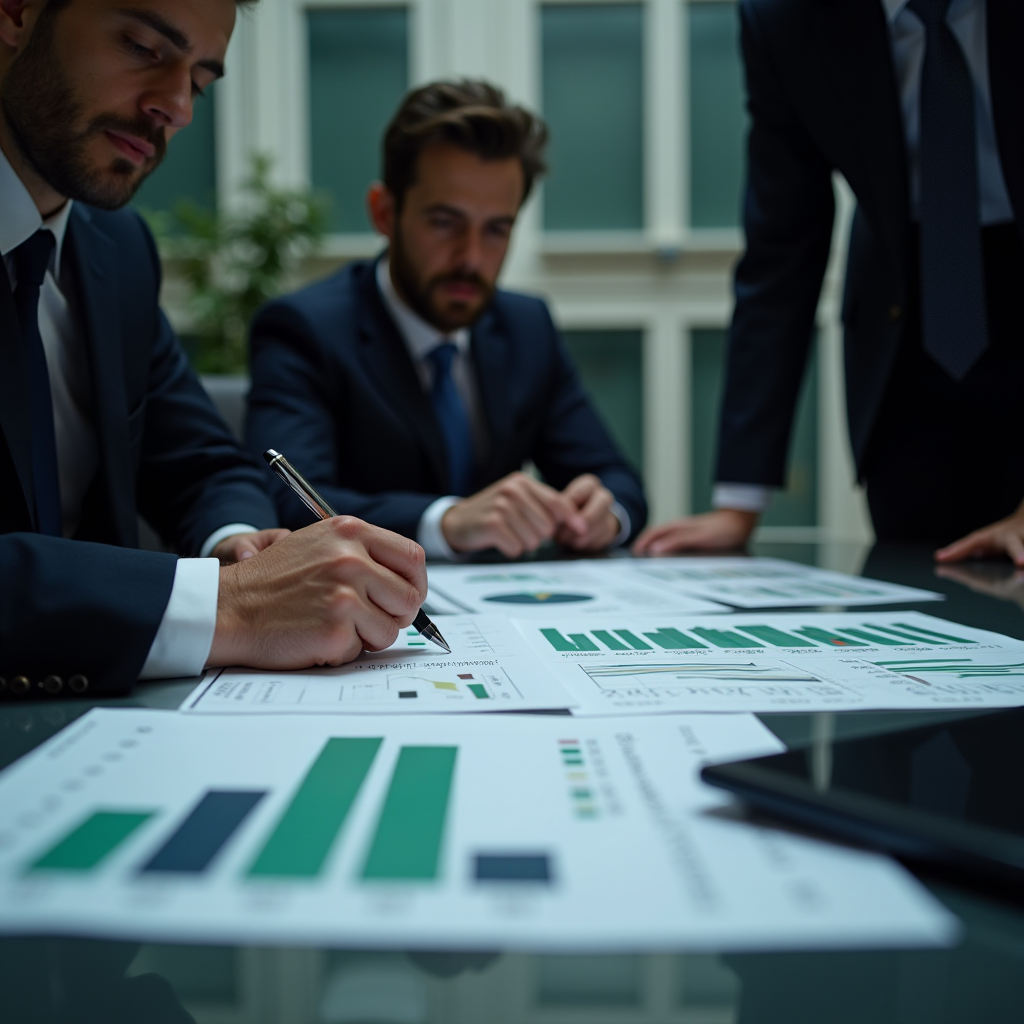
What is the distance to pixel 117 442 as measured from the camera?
47.8 inches

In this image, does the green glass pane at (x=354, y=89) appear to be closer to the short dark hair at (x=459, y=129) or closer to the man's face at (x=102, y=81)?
the short dark hair at (x=459, y=129)

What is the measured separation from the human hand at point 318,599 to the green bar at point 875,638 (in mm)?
370

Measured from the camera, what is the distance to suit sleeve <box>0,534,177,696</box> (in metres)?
0.65

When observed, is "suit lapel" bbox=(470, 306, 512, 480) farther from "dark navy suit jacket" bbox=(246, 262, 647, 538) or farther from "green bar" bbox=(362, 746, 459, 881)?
"green bar" bbox=(362, 746, 459, 881)

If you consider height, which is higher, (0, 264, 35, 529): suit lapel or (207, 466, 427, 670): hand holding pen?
(0, 264, 35, 529): suit lapel

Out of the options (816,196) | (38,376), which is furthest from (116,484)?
(816,196)

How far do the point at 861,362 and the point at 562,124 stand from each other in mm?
3200

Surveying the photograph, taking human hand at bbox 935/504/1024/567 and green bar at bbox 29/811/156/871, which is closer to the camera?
green bar at bbox 29/811/156/871

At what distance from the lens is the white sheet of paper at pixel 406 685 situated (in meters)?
0.59

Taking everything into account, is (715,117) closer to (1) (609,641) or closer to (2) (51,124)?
(2) (51,124)

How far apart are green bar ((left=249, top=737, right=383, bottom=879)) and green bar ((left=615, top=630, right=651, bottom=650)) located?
309 mm

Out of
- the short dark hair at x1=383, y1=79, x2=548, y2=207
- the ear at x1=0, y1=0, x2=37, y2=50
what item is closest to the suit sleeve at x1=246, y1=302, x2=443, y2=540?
the short dark hair at x1=383, y1=79, x2=548, y2=207

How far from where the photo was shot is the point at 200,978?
1.00 feet

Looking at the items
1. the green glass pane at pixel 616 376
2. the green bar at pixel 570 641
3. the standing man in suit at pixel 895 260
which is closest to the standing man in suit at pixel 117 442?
the green bar at pixel 570 641
